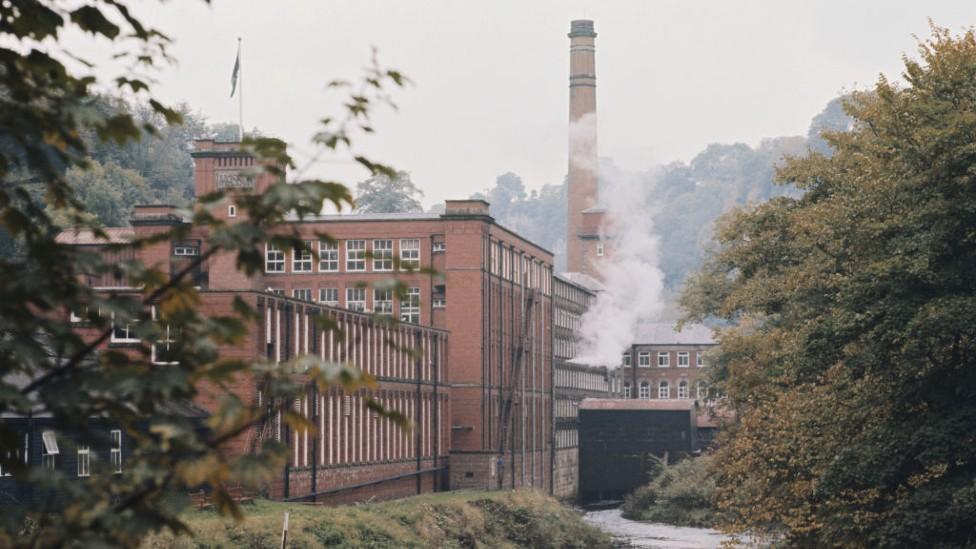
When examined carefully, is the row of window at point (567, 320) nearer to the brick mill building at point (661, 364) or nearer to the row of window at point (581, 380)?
the row of window at point (581, 380)

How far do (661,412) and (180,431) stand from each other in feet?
326

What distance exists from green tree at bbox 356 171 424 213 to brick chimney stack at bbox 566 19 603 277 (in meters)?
26.5

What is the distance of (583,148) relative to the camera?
134375mm

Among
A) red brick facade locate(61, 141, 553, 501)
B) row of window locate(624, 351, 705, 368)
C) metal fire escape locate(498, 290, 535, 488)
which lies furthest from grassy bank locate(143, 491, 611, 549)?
row of window locate(624, 351, 705, 368)

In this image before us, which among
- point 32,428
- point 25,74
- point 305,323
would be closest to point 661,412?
point 305,323

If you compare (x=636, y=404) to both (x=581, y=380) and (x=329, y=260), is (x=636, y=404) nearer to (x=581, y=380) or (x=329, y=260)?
(x=581, y=380)

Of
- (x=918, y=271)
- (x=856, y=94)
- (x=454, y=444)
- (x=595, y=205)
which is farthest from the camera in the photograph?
(x=595, y=205)

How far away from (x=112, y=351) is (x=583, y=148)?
127052 mm

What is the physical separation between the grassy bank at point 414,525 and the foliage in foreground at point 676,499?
12.9 metres

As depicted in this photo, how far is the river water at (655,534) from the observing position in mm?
72750

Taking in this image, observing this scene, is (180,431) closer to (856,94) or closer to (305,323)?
(856,94)

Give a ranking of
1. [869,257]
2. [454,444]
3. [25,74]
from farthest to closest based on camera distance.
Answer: [454,444] → [869,257] → [25,74]

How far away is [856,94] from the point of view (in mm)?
52906

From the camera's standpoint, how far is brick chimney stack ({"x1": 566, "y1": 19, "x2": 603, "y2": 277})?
135 meters
